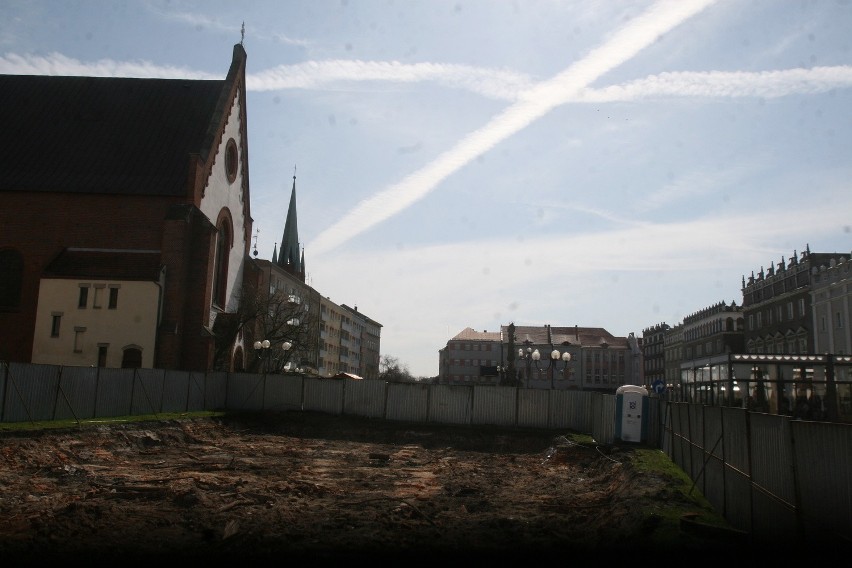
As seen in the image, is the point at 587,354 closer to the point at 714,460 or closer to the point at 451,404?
the point at 451,404

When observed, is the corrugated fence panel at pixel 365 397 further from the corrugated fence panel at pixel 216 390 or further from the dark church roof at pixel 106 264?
the dark church roof at pixel 106 264

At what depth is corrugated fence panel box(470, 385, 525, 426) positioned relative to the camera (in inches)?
1348

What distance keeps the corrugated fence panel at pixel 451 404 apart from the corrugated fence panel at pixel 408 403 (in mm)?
352

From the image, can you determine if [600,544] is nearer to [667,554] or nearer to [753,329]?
[667,554]

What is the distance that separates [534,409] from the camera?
3403 cm

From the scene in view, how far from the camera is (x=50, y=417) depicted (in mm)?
23719

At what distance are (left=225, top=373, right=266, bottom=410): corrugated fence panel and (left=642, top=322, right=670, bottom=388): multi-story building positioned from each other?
9197 cm

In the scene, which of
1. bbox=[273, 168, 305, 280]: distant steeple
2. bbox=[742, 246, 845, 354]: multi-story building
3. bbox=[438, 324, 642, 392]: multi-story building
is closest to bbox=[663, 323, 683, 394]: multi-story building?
bbox=[438, 324, 642, 392]: multi-story building

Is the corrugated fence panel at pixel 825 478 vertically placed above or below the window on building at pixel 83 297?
below

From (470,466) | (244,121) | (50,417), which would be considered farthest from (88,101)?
(470,466)

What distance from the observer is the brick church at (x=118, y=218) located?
118ft

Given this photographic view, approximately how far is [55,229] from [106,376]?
1519cm

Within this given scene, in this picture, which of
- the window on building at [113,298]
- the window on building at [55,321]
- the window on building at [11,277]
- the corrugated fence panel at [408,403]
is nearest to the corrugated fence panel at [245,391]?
the window on building at [113,298]

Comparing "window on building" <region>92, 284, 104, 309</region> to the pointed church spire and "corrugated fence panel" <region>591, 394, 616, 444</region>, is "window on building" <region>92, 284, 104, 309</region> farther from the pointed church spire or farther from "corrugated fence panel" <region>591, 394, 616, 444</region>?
the pointed church spire
